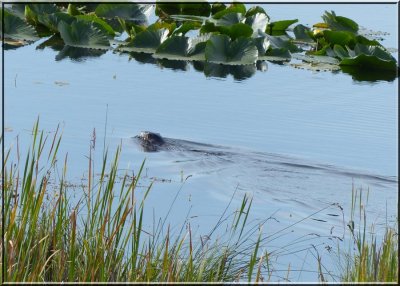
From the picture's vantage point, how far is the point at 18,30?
36.3 ft

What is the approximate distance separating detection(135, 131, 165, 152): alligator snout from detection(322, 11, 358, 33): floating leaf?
5.32 metres

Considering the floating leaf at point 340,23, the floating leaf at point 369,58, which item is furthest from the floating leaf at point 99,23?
the floating leaf at point 340,23

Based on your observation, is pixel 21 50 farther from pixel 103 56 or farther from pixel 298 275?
pixel 298 275

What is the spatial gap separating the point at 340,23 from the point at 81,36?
147 inches

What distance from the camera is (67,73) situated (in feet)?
31.1

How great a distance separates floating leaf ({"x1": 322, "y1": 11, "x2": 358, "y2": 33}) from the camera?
1206 centimetres

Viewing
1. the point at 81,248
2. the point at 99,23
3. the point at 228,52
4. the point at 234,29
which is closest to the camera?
the point at 81,248

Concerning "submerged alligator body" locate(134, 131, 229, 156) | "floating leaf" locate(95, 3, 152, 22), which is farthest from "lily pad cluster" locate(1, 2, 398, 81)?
"submerged alligator body" locate(134, 131, 229, 156)

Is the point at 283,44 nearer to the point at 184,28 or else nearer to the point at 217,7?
the point at 184,28

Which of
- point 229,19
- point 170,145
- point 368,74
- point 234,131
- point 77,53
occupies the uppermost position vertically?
point 229,19

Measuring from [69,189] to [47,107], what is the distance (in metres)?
2.35

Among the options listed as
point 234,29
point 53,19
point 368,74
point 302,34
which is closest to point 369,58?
point 368,74

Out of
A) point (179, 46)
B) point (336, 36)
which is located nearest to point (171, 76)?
point (179, 46)

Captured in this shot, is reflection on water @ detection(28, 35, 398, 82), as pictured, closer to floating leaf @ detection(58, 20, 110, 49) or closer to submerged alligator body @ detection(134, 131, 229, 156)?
floating leaf @ detection(58, 20, 110, 49)
